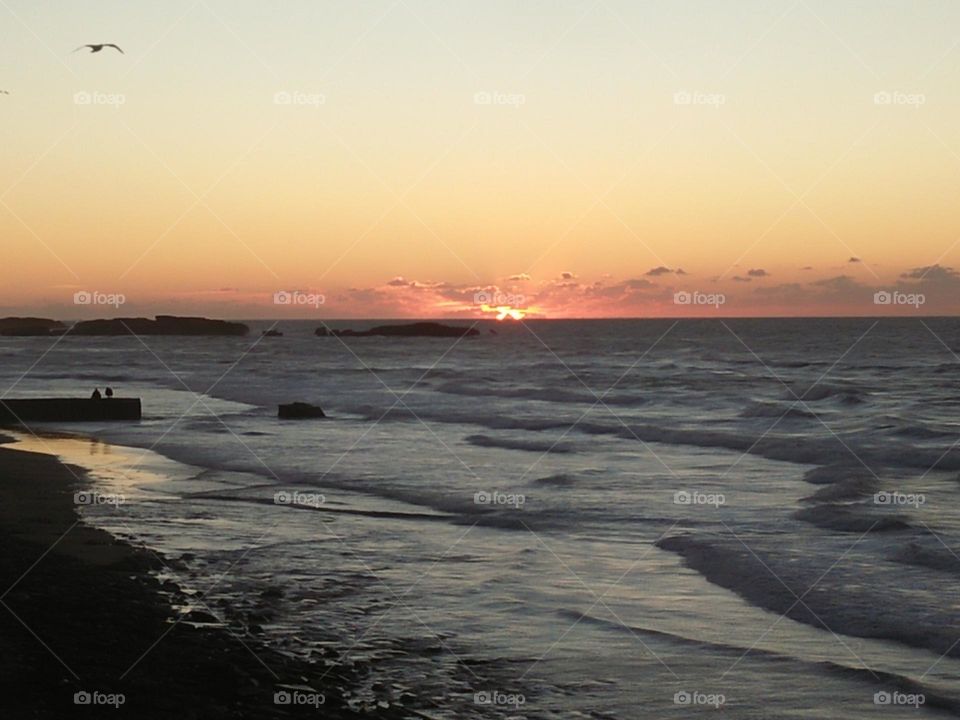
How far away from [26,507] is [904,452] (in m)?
25.4

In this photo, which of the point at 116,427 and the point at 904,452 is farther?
the point at 116,427

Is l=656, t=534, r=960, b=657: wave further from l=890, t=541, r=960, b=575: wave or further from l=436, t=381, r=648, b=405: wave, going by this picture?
l=436, t=381, r=648, b=405: wave

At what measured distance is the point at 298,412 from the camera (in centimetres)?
4328

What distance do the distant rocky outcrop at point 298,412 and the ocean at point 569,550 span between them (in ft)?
5.34

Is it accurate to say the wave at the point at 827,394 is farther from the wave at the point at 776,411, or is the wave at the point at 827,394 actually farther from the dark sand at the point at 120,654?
the dark sand at the point at 120,654

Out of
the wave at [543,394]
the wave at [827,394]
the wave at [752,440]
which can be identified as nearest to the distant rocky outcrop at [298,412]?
the wave at [752,440]

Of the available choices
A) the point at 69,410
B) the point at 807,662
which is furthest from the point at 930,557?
the point at 69,410

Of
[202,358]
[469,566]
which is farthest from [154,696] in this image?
[202,358]

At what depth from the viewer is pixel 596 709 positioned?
9672 millimetres

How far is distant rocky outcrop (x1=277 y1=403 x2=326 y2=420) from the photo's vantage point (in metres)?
42.8

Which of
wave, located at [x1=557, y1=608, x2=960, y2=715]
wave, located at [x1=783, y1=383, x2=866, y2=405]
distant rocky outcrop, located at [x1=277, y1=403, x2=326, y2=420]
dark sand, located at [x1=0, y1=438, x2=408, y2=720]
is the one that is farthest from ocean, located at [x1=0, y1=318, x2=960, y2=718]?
wave, located at [x1=783, y1=383, x2=866, y2=405]

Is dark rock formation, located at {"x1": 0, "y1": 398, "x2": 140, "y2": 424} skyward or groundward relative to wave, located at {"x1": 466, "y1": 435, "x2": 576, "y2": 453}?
skyward

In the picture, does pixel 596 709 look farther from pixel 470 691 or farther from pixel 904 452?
A: pixel 904 452

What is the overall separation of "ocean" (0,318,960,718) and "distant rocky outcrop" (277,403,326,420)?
163 cm
